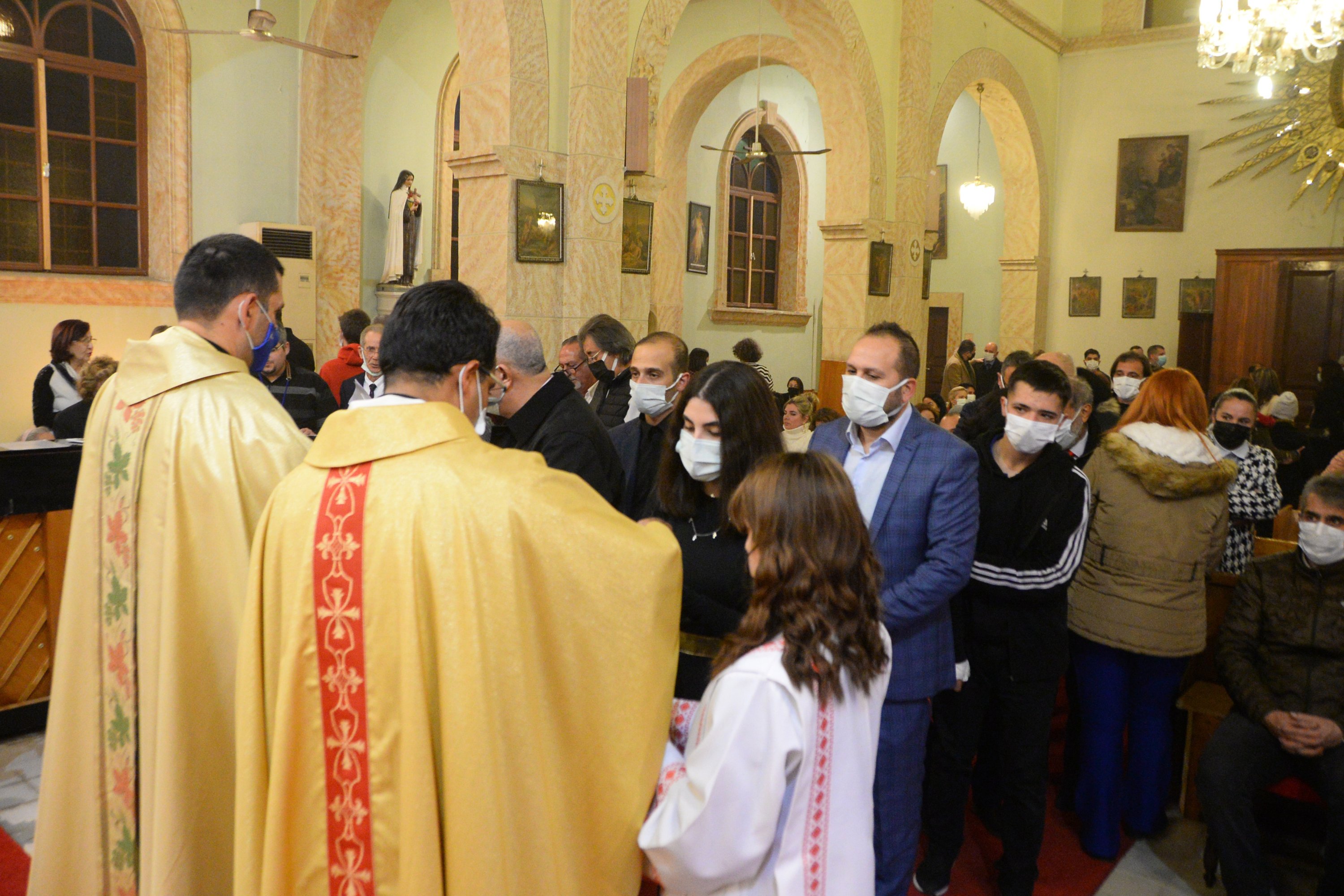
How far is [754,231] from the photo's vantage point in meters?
17.3

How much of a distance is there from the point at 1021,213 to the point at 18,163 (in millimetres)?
14092

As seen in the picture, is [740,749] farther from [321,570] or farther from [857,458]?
[857,458]

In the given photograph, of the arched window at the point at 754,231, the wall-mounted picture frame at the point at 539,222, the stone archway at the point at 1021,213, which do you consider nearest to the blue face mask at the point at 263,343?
the wall-mounted picture frame at the point at 539,222

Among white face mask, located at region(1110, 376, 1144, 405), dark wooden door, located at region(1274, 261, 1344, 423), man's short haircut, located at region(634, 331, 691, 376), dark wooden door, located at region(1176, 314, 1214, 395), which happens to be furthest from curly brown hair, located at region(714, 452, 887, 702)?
dark wooden door, located at region(1176, 314, 1214, 395)

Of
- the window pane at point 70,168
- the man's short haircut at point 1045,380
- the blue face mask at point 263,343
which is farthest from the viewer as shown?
the window pane at point 70,168

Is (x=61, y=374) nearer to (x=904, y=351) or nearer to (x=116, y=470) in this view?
(x=116, y=470)

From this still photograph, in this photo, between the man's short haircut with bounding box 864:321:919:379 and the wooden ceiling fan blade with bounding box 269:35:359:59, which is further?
the wooden ceiling fan blade with bounding box 269:35:359:59

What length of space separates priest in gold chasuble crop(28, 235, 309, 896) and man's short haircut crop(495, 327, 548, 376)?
84 centimetres

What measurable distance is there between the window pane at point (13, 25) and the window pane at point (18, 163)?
0.81m

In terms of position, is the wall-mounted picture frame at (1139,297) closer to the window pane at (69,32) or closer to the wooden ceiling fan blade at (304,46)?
the wooden ceiling fan blade at (304,46)

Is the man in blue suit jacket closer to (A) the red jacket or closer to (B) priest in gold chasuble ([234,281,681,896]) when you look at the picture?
(B) priest in gold chasuble ([234,281,681,896])

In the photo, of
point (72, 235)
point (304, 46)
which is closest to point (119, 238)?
point (72, 235)

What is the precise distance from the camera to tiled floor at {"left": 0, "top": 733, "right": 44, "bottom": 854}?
3840 mm

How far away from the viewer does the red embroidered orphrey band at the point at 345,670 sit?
1.88 m
